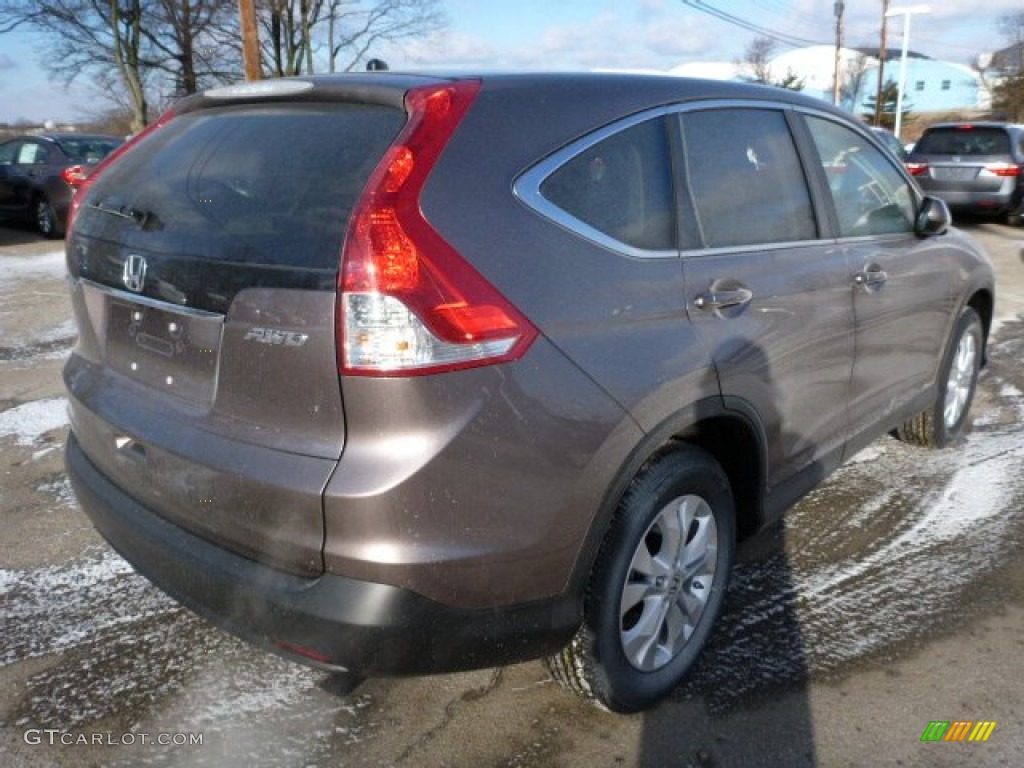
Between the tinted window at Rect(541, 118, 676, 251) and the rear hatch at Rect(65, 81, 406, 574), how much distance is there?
0.46 metres

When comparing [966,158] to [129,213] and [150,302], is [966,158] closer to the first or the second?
[129,213]

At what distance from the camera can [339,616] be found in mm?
1859

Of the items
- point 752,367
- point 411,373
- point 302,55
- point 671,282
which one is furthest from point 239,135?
point 302,55

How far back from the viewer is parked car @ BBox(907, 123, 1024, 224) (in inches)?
528

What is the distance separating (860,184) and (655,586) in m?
1.98

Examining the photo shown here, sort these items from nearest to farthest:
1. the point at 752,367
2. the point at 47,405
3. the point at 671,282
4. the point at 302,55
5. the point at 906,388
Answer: the point at 671,282, the point at 752,367, the point at 906,388, the point at 47,405, the point at 302,55

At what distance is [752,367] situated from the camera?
2.56 m

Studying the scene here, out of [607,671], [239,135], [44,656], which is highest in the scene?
[239,135]

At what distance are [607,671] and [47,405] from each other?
13.7 feet

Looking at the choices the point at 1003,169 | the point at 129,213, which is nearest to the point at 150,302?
the point at 129,213

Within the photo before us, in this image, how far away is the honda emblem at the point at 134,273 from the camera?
2219mm

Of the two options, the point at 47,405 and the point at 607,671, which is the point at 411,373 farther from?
the point at 47,405

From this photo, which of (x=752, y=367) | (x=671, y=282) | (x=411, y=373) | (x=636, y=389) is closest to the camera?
(x=411, y=373)

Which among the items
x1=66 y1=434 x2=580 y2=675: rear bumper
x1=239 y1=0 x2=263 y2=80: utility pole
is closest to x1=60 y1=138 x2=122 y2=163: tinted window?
x1=239 y1=0 x2=263 y2=80: utility pole
